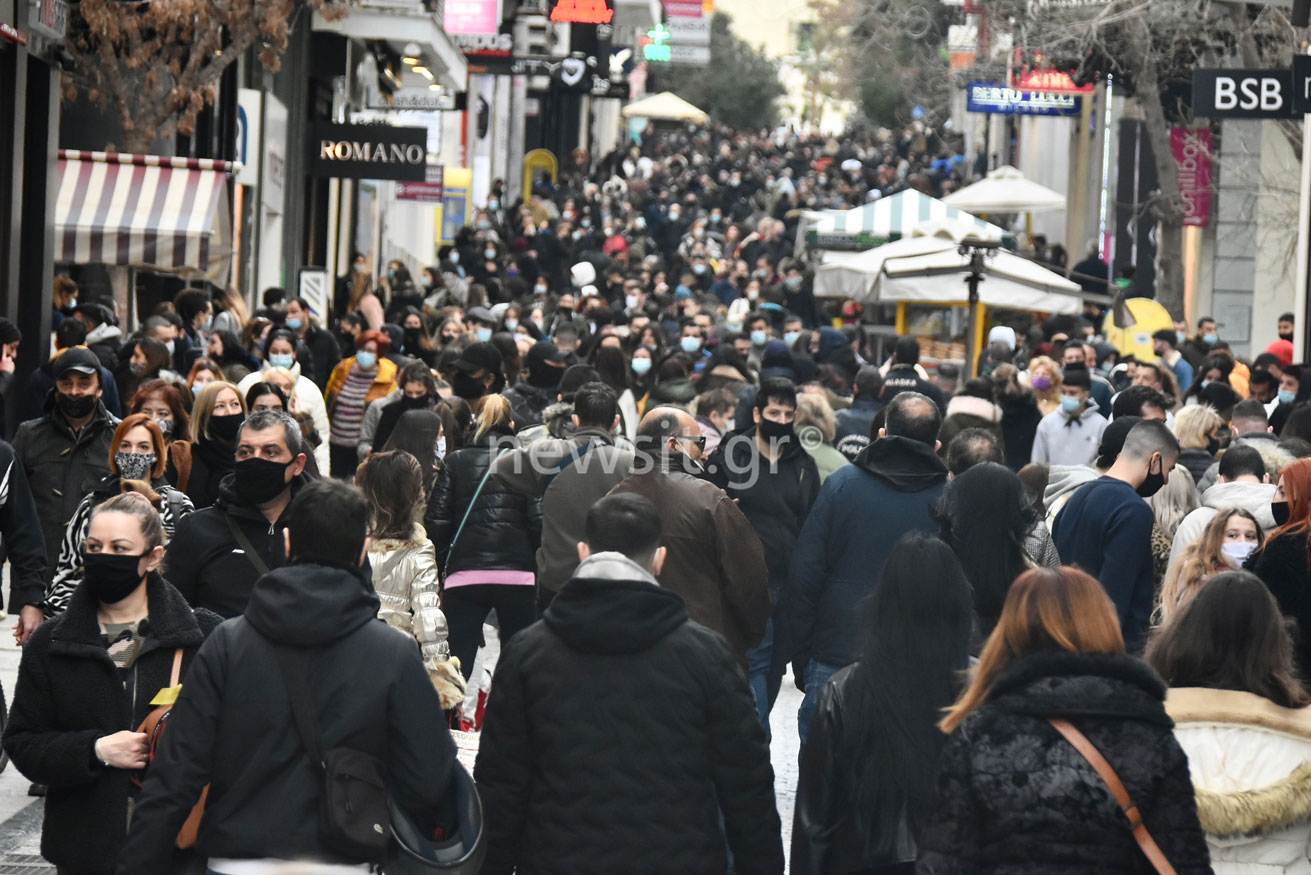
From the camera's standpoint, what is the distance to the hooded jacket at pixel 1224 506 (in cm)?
772

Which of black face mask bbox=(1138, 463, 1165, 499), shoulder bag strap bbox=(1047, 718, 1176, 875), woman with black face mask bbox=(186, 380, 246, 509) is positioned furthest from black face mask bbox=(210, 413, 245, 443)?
shoulder bag strap bbox=(1047, 718, 1176, 875)

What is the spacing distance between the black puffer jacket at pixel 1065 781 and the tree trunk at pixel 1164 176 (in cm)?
2179

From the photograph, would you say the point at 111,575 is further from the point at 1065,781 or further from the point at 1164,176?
the point at 1164,176

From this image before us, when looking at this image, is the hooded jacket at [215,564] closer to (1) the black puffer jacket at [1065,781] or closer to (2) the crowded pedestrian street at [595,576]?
(2) the crowded pedestrian street at [595,576]

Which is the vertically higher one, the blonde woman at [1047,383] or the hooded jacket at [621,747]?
the blonde woman at [1047,383]

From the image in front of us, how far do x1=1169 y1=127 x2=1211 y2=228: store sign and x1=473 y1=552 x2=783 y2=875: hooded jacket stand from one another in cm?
2599

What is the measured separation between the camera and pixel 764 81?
97875 mm

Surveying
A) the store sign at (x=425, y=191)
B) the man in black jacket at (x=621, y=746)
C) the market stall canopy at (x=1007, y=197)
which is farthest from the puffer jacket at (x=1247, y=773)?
the store sign at (x=425, y=191)

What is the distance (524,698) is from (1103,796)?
1.44 m

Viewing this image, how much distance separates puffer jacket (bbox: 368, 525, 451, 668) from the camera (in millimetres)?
6918

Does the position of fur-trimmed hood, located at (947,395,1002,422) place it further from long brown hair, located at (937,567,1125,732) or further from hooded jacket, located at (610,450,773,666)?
long brown hair, located at (937,567,1125,732)

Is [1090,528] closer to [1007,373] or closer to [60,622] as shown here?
[60,622]

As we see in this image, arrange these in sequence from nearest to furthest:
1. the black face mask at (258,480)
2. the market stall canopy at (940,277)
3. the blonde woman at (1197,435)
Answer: the black face mask at (258,480) → the blonde woman at (1197,435) → the market stall canopy at (940,277)

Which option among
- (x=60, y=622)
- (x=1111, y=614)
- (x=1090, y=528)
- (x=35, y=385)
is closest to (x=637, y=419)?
(x=35, y=385)
